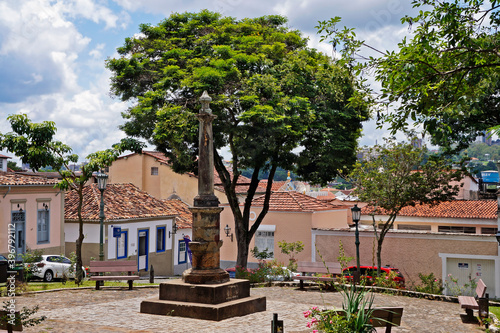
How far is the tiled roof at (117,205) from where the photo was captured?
3062 cm

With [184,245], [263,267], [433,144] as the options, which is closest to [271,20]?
[433,144]

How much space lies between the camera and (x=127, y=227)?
103ft

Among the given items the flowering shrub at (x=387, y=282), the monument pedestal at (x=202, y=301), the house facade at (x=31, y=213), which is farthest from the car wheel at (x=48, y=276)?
the flowering shrub at (x=387, y=282)

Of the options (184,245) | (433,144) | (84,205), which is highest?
(433,144)

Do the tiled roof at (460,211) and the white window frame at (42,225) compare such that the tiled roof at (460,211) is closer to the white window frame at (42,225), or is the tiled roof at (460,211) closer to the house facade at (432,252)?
the house facade at (432,252)

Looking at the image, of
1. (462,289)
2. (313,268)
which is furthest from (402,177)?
(313,268)

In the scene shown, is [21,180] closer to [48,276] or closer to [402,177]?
[48,276]

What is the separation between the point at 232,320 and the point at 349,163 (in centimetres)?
1319

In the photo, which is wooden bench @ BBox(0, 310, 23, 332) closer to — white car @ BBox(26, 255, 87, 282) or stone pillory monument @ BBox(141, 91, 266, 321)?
stone pillory monument @ BBox(141, 91, 266, 321)

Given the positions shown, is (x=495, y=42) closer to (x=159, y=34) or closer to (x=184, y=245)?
(x=159, y=34)

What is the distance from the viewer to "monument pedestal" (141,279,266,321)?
11867 mm

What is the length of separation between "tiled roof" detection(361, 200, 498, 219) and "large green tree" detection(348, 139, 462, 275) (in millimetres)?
11108

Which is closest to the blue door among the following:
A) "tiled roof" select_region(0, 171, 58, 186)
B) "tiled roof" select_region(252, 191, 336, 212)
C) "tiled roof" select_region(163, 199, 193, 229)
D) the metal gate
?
"tiled roof" select_region(163, 199, 193, 229)

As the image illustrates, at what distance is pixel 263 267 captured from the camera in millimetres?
19844
